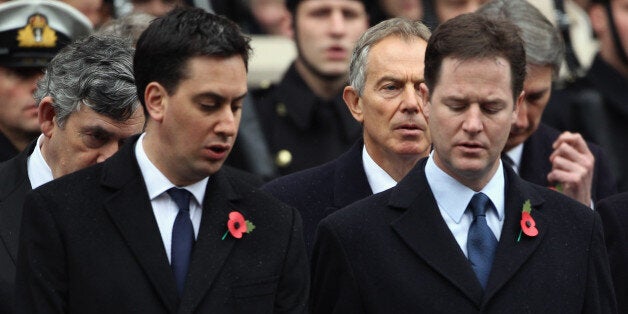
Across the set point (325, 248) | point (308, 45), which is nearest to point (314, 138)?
point (308, 45)

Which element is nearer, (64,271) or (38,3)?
(64,271)

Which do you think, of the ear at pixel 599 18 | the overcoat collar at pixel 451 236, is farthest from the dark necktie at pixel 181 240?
the ear at pixel 599 18

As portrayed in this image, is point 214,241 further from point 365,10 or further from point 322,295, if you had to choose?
point 365,10

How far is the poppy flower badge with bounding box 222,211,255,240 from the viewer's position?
5.11m

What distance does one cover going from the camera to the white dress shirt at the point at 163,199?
Result: 5.07 metres

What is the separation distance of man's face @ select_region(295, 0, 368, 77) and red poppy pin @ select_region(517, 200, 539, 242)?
9.97 ft

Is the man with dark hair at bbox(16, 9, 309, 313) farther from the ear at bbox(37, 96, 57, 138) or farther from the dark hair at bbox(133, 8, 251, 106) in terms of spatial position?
the ear at bbox(37, 96, 57, 138)

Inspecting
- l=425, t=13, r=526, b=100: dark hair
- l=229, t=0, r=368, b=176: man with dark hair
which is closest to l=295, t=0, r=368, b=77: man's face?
l=229, t=0, r=368, b=176: man with dark hair

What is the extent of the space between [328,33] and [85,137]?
2.61 m

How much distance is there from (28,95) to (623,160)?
287 cm

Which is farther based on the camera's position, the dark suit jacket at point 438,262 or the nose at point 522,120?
the nose at point 522,120

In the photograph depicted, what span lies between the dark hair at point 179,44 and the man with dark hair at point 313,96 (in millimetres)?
A: 2813

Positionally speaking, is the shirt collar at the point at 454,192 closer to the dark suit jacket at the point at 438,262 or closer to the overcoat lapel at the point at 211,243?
the dark suit jacket at the point at 438,262

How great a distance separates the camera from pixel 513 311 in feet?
17.0
